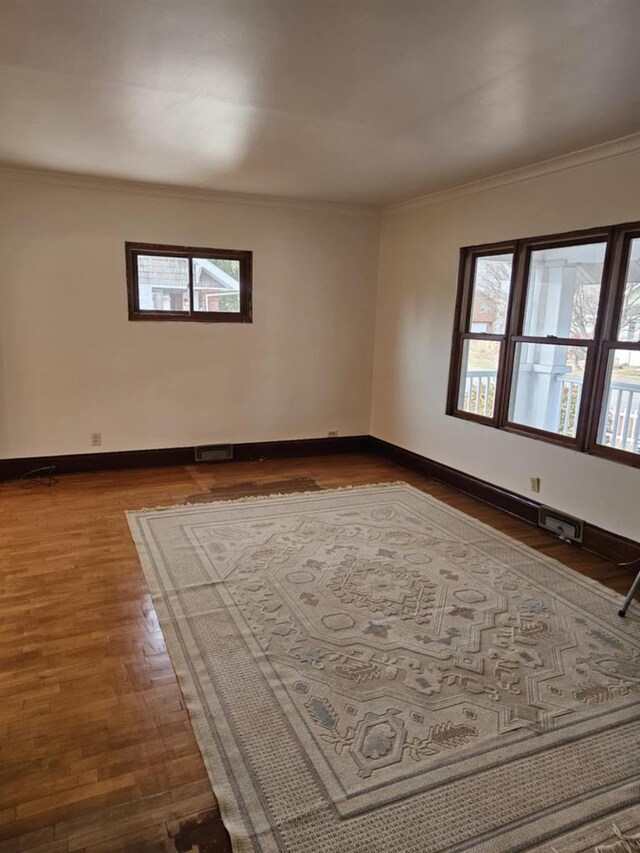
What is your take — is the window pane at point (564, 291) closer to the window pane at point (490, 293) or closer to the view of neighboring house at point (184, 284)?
the window pane at point (490, 293)

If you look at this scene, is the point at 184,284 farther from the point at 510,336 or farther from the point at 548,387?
the point at 548,387

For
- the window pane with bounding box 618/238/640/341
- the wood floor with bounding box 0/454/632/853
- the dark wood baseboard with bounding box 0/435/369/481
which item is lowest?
the wood floor with bounding box 0/454/632/853

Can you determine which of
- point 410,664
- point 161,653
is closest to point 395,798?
point 410,664

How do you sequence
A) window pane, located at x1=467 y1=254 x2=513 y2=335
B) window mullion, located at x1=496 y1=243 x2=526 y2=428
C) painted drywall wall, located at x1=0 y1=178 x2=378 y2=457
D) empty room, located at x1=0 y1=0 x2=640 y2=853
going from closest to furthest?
empty room, located at x1=0 y1=0 x2=640 y2=853
window mullion, located at x1=496 y1=243 x2=526 y2=428
window pane, located at x1=467 y1=254 x2=513 y2=335
painted drywall wall, located at x1=0 y1=178 x2=378 y2=457

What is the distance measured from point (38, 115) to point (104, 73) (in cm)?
85

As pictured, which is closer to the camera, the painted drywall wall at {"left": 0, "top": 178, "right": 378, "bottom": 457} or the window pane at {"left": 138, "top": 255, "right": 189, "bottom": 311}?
the painted drywall wall at {"left": 0, "top": 178, "right": 378, "bottom": 457}

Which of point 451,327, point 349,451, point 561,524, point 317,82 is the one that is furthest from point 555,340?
point 349,451

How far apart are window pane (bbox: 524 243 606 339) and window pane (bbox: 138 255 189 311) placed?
3038mm

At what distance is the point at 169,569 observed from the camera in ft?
10.5

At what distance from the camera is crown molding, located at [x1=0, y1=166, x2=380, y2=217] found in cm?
442

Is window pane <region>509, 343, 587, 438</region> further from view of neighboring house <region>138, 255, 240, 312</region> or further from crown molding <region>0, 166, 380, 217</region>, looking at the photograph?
view of neighboring house <region>138, 255, 240, 312</region>

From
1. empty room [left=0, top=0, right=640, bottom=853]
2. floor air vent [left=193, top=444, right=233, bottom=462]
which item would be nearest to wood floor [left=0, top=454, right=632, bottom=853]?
empty room [left=0, top=0, right=640, bottom=853]

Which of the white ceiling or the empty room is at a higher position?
the white ceiling

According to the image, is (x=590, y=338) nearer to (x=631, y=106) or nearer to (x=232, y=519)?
(x=631, y=106)
